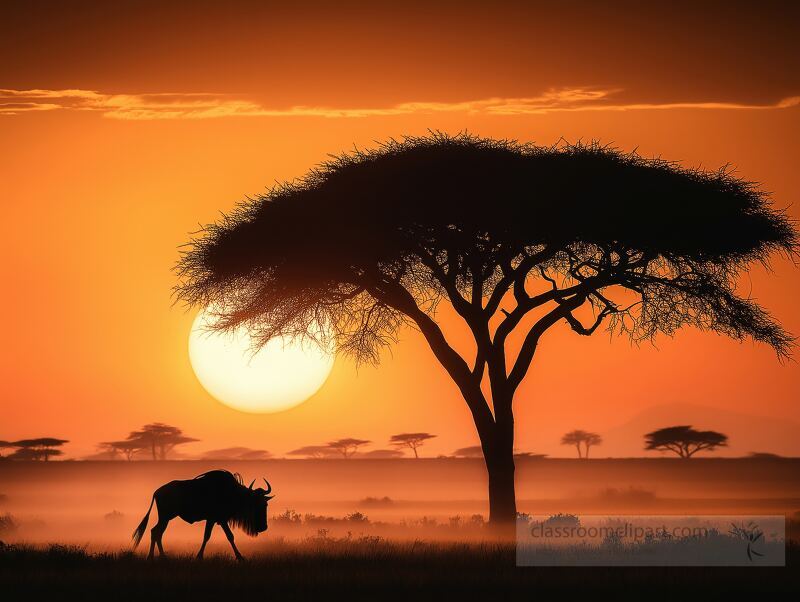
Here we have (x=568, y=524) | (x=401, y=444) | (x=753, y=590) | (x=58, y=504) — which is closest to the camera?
(x=753, y=590)

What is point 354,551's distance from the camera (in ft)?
84.6

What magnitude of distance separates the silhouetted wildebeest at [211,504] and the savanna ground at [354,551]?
688 mm

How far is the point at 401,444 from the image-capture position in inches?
4879

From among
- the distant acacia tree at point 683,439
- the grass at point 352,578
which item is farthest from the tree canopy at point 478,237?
the distant acacia tree at point 683,439

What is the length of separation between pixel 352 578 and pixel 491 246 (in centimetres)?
1281

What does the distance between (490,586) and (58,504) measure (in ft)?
157

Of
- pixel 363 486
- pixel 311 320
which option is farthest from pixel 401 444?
pixel 311 320

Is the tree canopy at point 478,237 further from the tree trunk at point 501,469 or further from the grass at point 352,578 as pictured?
the grass at point 352,578

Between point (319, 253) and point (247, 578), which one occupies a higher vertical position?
point (319, 253)

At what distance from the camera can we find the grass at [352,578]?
19.6 metres

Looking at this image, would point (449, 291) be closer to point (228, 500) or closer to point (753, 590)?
point (228, 500)

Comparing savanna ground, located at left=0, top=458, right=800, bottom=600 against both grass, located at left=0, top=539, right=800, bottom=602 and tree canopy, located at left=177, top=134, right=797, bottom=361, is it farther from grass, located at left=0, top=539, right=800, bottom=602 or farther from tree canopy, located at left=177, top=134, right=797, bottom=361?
tree canopy, located at left=177, top=134, right=797, bottom=361

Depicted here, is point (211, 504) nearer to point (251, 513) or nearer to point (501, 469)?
point (251, 513)

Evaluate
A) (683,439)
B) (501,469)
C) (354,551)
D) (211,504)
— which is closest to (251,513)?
(211,504)
